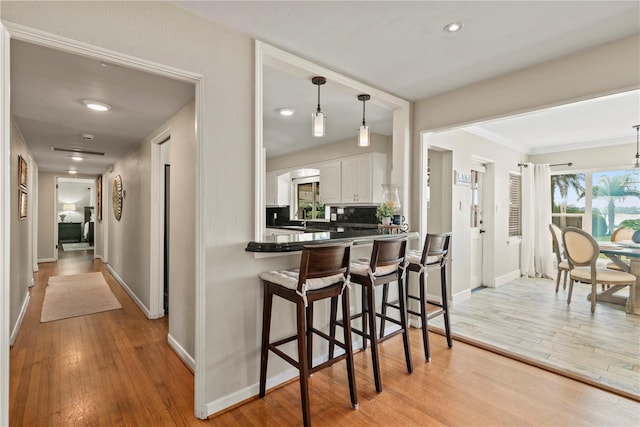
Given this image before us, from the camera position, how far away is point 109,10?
1.55 meters

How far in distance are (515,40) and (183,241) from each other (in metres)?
2.92

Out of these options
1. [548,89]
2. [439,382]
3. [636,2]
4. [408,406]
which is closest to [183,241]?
[408,406]

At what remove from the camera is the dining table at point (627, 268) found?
3.78 m

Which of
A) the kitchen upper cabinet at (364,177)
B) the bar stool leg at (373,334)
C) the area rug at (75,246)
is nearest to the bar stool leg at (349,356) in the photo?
the bar stool leg at (373,334)

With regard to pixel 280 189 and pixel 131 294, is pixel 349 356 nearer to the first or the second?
pixel 131 294

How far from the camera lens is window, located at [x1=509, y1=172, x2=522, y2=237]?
219 inches

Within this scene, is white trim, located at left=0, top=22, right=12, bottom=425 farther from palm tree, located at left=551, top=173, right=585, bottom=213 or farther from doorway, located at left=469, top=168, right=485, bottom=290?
palm tree, located at left=551, top=173, right=585, bottom=213

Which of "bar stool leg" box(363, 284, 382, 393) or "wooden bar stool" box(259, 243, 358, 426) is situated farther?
"bar stool leg" box(363, 284, 382, 393)

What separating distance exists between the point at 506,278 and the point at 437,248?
348cm

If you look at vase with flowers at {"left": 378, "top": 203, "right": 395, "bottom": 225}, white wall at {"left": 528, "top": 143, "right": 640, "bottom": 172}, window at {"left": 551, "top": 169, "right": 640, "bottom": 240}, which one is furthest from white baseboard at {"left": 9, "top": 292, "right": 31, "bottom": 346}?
window at {"left": 551, "top": 169, "right": 640, "bottom": 240}

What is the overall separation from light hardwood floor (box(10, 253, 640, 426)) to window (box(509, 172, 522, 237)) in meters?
3.61

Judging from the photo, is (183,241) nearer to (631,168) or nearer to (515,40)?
(515,40)

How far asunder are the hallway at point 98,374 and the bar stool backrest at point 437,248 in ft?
6.55

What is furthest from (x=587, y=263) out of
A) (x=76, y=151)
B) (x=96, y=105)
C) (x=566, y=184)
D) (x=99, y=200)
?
(x=99, y=200)
